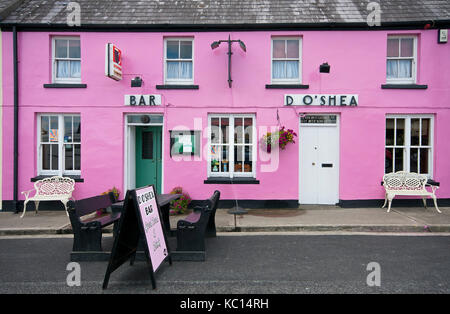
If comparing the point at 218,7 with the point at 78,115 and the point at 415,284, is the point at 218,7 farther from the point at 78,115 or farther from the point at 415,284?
the point at 415,284

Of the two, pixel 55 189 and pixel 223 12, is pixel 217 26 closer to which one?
pixel 223 12

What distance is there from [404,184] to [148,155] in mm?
8027

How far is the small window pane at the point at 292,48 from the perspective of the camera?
8.77 metres

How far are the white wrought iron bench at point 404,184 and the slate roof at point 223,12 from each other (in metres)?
4.70

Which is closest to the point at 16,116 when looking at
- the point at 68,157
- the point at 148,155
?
the point at 68,157

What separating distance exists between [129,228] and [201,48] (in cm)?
635

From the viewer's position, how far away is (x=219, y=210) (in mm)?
8312

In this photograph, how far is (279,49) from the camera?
28.8 ft

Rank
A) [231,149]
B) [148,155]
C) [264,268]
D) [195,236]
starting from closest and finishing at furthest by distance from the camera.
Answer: [264,268] < [195,236] < [231,149] < [148,155]

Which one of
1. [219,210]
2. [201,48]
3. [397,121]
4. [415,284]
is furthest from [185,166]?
[397,121]

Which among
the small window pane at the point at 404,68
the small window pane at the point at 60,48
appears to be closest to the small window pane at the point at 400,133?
the small window pane at the point at 404,68

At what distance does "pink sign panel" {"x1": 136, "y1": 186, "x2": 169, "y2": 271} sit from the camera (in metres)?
3.95

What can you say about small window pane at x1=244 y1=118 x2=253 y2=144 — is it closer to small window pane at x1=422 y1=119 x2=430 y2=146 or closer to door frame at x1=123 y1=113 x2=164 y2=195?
door frame at x1=123 y1=113 x2=164 y2=195

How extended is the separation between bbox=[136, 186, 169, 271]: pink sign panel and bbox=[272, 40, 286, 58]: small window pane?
6.34m
